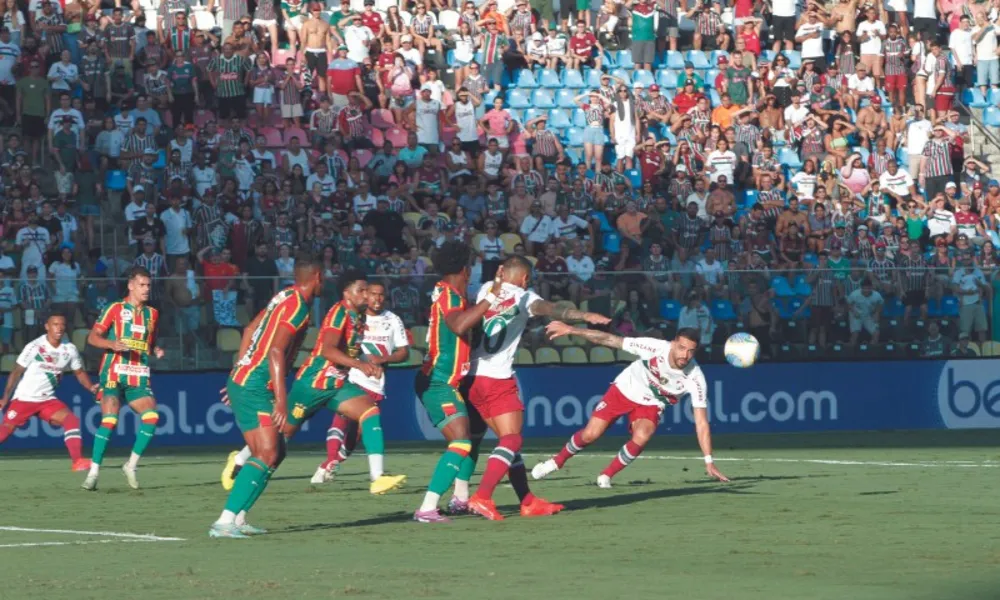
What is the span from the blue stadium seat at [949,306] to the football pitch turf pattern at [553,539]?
7.64 metres

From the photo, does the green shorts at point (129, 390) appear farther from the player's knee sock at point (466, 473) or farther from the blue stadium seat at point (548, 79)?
the blue stadium seat at point (548, 79)

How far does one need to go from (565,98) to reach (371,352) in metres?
16.8

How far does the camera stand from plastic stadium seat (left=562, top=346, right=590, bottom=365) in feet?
93.0

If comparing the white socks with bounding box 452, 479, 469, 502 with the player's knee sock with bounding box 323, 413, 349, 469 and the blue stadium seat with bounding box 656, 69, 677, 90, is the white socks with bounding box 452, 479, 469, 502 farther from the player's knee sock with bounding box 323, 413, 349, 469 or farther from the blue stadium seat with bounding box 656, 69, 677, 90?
the blue stadium seat with bounding box 656, 69, 677, 90

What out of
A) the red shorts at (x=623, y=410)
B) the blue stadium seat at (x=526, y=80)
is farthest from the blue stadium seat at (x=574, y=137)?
the red shorts at (x=623, y=410)

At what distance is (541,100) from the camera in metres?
35.8

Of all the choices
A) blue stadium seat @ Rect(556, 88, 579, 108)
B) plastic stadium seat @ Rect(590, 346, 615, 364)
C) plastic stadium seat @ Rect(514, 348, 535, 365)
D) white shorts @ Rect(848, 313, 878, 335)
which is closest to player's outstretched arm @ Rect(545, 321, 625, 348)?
plastic stadium seat @ Rect(514, 348, 535, 365)

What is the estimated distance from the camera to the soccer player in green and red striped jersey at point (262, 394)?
12953 millimetres

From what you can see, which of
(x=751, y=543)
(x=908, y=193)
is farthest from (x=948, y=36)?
(x=751, y=543)

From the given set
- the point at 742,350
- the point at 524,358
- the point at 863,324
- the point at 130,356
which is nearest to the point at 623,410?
the point at 742,350

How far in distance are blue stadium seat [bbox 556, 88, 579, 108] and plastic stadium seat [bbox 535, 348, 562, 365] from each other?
9018mm

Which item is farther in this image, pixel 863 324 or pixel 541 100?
pixel 541 100

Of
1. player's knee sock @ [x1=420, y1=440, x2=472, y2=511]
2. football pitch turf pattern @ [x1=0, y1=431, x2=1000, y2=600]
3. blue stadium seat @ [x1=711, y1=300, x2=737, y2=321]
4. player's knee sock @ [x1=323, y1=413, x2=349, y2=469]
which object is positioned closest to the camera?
football pitch turf pattern @ [x1=0, y1=431, x2=1000, y2=600]

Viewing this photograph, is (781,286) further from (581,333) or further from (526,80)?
(581,333)
